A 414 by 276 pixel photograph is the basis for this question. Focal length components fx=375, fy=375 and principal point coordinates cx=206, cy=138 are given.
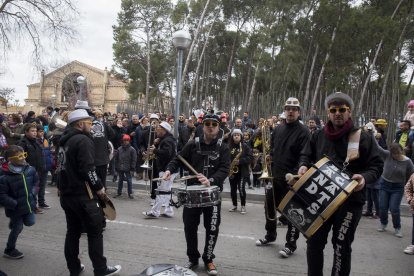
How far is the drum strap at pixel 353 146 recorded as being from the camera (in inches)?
142

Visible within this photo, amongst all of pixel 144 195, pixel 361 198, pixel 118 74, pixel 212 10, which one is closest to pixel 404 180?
pixel 361 198

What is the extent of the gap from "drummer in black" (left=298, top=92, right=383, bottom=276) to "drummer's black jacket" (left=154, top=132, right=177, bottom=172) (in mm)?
3835

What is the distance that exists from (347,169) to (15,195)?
172 inches

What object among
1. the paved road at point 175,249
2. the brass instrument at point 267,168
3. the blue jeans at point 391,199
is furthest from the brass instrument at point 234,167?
the blue jeans at point 391,199

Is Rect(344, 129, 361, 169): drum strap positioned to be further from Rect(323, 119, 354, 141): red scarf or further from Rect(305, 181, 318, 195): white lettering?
Rect(305, 181, 318, 195): white lettering

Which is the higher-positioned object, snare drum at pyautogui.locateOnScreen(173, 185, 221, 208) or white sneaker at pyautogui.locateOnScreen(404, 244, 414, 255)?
snare drum at pyautogui.locateOnScreen(173, 185, 221, 208)

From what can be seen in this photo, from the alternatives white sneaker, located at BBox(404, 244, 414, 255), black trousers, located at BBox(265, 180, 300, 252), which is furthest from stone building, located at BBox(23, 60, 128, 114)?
white sneaker, located at BBox(404, 244, 414, 255)

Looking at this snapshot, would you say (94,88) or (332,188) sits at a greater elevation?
(94,88)

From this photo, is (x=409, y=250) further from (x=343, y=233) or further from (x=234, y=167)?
(x=234, y=167)

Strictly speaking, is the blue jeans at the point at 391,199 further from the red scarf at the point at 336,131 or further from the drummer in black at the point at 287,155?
the red scarf at the point at 336,131

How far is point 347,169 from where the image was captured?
3.77 meters

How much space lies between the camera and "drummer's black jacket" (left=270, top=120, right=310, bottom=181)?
5.55 metres

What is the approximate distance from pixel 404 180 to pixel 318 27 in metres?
15.5

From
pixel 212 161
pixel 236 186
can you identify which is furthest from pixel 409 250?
pixel 236 186
